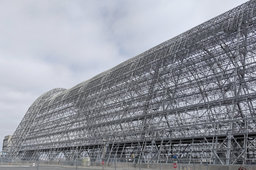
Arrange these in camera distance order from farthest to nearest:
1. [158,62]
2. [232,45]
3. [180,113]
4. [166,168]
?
[158,62] → [180,113] → [232,45] → [166,168]

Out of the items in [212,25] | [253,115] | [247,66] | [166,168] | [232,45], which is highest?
[212,25]

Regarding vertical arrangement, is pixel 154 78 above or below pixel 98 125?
above

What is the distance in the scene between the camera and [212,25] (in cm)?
3688

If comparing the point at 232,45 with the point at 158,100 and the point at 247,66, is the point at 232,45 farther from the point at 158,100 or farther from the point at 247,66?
the point at 158,100

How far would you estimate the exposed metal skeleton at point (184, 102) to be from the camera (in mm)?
29828

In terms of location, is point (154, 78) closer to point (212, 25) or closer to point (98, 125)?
point (212, 25)

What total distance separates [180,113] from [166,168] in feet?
37.0

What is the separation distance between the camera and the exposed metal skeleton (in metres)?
29.8

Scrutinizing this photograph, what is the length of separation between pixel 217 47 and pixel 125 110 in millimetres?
18845

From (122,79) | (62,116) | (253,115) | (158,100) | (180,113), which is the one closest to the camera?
(253,115)

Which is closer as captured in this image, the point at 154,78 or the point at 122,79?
the point at 154,78

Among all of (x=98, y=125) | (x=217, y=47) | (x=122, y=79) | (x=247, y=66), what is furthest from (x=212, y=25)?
(x=98, y=125)

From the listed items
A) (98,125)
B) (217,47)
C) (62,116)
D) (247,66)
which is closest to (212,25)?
(217,47)

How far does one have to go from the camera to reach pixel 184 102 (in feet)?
121
